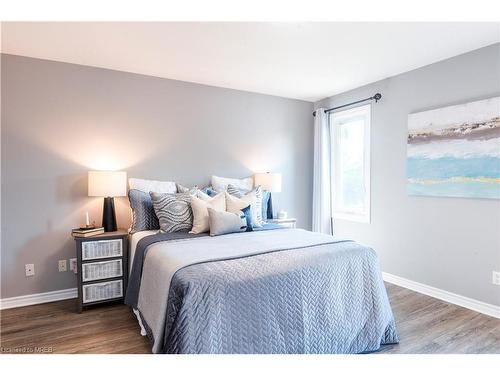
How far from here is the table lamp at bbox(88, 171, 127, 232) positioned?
9.30 feet

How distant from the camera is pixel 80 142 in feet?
10.1

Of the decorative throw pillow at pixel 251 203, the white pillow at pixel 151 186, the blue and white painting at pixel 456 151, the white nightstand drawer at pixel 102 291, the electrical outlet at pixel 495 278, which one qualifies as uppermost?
the blue and white painting at pixel 456 151

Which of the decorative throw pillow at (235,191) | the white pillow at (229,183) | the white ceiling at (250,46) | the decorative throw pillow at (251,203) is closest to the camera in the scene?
the white ceiling at (250,46)

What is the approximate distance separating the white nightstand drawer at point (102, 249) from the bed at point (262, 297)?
605 mm

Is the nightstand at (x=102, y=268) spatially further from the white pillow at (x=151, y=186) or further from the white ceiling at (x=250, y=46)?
the white ceiling at (x=250, y=46)

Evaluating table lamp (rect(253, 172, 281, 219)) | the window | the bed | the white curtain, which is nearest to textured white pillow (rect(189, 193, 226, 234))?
the bed

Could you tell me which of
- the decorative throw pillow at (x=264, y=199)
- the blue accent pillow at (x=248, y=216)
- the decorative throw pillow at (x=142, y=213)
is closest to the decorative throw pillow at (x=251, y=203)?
the blue accent pillow at (x=248, y=216)

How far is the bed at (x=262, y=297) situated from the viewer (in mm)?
1596

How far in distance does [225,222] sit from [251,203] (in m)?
0.48

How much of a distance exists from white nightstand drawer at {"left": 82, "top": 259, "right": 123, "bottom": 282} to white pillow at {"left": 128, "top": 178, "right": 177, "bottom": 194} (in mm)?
765
